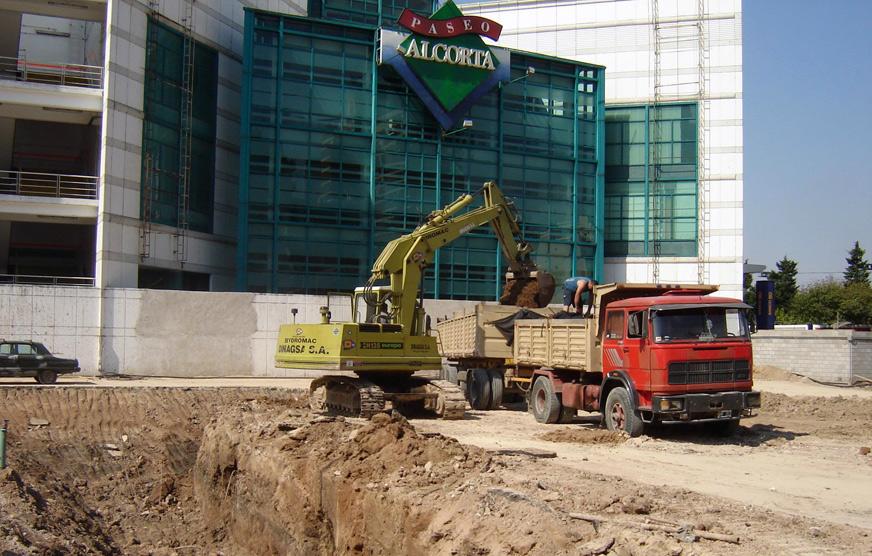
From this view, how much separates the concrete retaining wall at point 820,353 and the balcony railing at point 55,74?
30.8m

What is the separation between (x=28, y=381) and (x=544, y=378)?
19.0m

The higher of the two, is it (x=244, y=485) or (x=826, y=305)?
(x=826, y=305)

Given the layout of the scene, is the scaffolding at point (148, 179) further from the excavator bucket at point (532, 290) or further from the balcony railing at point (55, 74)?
the excavator bucket at point (532, 290)

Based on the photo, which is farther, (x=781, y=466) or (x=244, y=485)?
(x=244, y=485)

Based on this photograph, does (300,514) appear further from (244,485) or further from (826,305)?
(826,305)

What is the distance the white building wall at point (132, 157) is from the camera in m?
33.4

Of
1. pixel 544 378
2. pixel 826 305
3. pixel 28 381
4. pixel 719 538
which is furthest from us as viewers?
pixel 826 305

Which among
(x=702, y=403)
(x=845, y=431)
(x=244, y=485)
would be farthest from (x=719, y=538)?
(x=845, y=431)

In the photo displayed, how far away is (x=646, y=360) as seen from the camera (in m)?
15.9

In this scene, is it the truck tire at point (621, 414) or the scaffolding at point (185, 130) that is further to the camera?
the scaffolding at point (185, 130)

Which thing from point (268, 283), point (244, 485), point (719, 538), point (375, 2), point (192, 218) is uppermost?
point (375, 2)

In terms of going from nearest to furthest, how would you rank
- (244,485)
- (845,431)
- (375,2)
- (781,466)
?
(781,466)
(244,485)
(845,431)
(375,2)

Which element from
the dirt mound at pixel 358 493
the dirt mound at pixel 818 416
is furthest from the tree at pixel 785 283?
the dirt mound at pixel 358 493

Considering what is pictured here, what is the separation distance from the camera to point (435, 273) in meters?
41.5
